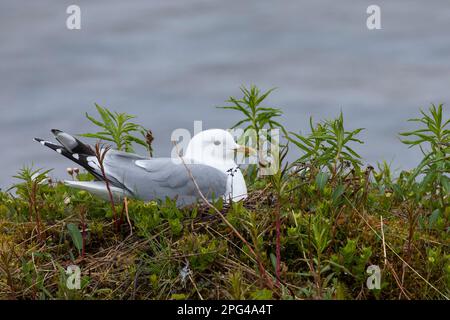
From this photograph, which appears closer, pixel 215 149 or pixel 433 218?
pixel 433 218

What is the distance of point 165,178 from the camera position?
6637mm

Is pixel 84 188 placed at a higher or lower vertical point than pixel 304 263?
higher

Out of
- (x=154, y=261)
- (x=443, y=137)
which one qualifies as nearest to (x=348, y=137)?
(x=443, y=137)

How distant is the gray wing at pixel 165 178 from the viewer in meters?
6.57

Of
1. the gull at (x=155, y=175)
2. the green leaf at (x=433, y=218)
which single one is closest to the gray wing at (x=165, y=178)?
the gull at (x=155, y=175)

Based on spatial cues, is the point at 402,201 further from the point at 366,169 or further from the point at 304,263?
the point at 304,263

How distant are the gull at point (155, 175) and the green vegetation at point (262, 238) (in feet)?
0.56

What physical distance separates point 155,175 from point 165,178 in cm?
10

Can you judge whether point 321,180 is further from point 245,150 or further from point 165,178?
point 165,178

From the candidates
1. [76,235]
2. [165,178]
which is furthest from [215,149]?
[76,235]

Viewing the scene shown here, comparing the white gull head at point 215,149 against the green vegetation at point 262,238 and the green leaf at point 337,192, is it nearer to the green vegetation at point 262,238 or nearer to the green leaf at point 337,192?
the green vegetation at point 262,238
